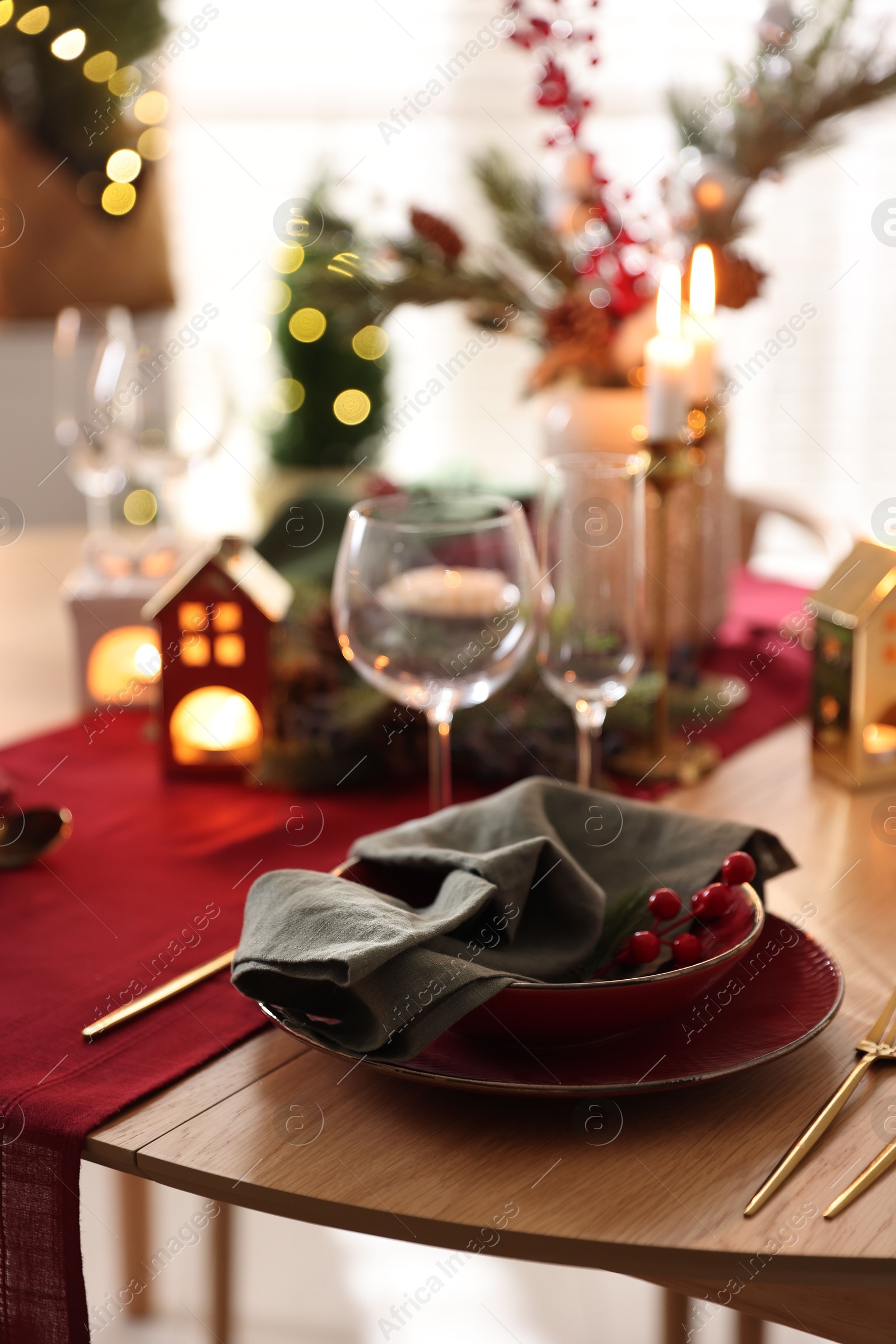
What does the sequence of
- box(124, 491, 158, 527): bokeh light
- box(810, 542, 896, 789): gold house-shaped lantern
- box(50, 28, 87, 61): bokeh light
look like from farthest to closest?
box(50, 28, 87, 61): bokeh light, box(124, 491, 158, 527): bokeh light, box(810, 542, 896, 789): gold house-shaped lantern

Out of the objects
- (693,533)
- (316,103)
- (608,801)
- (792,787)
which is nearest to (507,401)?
(316,103)

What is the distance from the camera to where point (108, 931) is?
2.62ft

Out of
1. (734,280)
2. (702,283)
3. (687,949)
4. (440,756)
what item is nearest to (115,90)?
(734,280)

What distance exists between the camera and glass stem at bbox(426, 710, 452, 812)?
2.85 feet

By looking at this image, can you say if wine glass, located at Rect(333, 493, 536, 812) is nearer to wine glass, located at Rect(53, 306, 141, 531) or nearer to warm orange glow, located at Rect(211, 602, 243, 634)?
warm orange glow, located at Rect(211, 602, 243, 634)

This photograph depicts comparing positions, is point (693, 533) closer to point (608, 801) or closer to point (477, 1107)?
point (608, 801)

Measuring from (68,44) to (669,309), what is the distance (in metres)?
2.07

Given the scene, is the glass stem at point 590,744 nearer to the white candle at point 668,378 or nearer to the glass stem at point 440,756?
the glass stem at point 440,756

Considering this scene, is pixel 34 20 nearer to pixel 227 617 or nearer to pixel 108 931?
pixel 227 617

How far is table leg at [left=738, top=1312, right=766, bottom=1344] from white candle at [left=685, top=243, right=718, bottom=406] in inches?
32.1

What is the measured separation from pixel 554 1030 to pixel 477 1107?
50mm

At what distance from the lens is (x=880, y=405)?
10.8ft

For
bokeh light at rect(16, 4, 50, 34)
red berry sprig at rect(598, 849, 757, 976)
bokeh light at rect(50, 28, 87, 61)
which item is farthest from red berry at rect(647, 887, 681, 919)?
bokeh light at rect(16, 4, 50, 34)

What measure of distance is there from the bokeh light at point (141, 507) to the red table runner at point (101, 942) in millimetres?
1312
